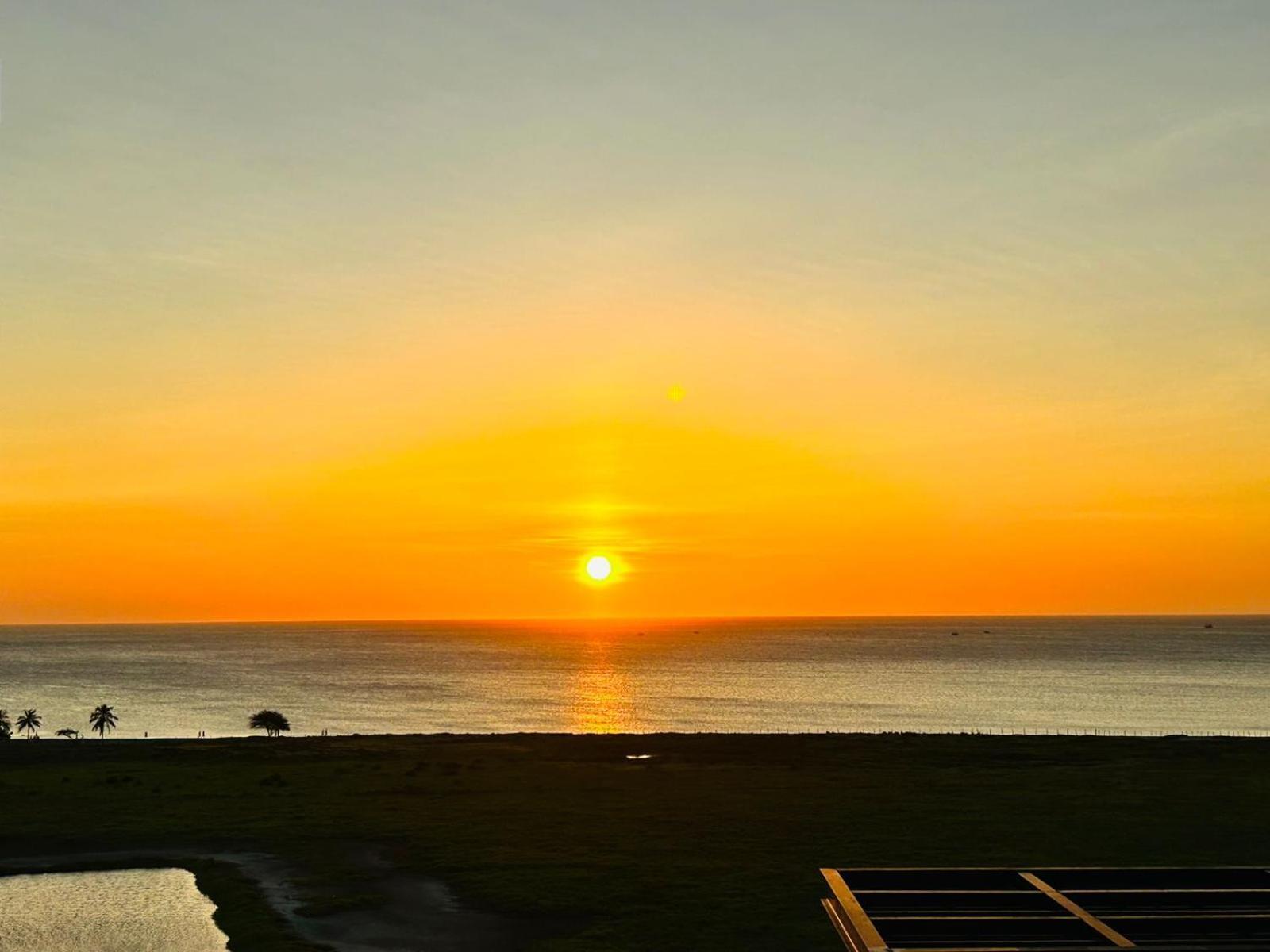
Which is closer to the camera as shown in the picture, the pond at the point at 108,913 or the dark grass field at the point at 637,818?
the pond at the point at 108,913

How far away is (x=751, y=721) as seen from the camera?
508 feet

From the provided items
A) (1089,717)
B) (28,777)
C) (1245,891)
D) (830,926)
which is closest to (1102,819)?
(830,926)

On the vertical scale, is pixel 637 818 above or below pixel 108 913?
above

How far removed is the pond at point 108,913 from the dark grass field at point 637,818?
3.81ft

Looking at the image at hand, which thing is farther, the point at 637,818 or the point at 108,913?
the point at 637,818

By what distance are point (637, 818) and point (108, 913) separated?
972 inches

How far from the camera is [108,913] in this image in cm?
3738

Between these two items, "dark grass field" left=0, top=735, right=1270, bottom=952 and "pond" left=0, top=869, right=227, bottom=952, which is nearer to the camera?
"pond" left=0, top=869, right=227, bottom=952

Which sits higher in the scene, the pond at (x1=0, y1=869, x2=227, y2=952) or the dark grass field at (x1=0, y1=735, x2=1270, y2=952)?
the dark grass field at (x1=0, y1=735, x2=1270, y2=952)

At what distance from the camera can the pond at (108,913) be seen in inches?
1316

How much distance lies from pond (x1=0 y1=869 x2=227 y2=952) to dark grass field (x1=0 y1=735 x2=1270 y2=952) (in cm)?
116

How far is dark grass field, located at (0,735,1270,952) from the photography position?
37.8 m

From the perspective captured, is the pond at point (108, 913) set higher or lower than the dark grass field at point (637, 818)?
lower

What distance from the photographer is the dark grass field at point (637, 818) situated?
124 feet
